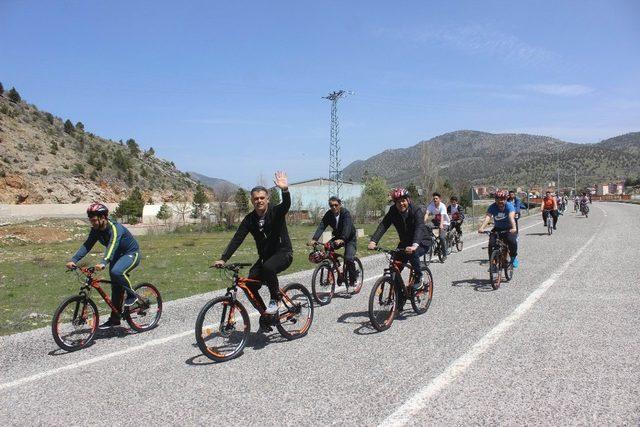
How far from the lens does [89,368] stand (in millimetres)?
5867

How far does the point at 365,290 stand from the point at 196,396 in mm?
6060

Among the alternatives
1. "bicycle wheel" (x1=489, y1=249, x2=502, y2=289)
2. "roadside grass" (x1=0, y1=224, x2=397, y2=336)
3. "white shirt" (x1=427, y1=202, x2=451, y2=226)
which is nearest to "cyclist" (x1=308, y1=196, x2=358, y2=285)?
"roadside grass" (x1=0, y1=224, x2=397, y2=336)

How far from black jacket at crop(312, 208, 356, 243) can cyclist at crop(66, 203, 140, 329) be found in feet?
11.7

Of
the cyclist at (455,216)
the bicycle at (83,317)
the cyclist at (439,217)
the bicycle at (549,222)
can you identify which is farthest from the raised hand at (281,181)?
the bicycle at (549,222)

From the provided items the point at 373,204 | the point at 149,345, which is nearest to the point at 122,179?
the point at 373,204

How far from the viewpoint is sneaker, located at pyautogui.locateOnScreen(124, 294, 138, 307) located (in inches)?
289

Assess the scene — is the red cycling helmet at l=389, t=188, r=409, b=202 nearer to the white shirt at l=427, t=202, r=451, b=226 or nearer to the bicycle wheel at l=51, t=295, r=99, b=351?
the bicycle wheel at l=51, t=295, r=99, b=351

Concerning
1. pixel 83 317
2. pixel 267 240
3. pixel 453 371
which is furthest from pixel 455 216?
pixel 83 317

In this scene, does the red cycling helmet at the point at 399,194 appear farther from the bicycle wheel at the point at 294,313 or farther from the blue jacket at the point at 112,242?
the blue jacket at the point at 112,242

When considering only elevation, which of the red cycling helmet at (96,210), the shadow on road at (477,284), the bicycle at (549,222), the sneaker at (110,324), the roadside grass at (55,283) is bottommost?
the roadside grass at (55,283)

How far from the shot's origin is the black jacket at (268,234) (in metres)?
6.50

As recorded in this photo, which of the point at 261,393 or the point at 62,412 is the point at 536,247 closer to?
the point at 261,393

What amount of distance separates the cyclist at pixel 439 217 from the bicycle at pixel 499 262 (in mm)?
4315

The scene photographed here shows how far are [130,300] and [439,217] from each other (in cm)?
1071
